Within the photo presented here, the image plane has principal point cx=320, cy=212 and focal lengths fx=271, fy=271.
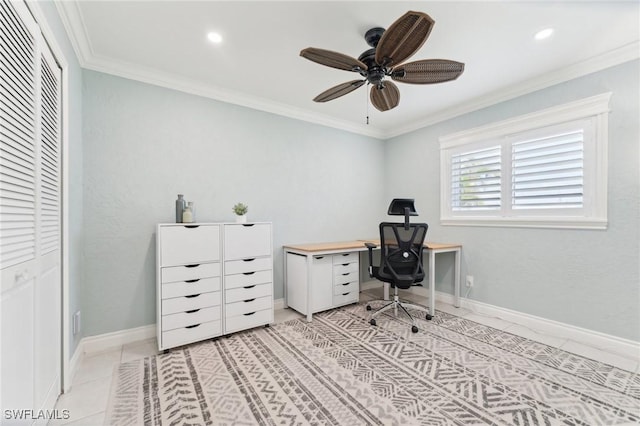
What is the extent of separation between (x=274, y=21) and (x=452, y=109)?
2.61m

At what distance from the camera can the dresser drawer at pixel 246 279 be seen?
2666mm

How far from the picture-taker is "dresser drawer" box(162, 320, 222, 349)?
2.34 meters

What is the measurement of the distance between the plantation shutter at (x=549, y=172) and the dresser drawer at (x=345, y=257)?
6.25 ft

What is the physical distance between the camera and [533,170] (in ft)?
9.41

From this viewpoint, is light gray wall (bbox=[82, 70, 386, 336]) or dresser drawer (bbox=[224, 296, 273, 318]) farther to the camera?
dresser drawer (bbox=[224, 296, 273, 318])

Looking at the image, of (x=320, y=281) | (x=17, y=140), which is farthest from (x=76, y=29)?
(x=320, y=281)

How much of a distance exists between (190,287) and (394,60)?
248 centimetres

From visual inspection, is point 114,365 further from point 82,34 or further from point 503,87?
point 503,87

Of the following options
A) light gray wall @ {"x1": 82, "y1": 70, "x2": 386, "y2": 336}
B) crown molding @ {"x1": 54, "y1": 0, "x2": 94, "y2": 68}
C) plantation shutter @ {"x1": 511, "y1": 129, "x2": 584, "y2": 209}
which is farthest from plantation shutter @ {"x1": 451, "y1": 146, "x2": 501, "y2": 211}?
crown molding @ {"x1": 54, "y1": 0, "x2": 94, "y2": 68}

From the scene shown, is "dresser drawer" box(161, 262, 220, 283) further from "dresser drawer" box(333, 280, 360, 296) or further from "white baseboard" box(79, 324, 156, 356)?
"dresser drawer" box(333, 280, 360, 296)

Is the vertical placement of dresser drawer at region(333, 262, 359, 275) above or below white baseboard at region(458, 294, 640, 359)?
above

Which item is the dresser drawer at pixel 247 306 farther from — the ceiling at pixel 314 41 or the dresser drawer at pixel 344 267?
the ceiling at pixel 314 41

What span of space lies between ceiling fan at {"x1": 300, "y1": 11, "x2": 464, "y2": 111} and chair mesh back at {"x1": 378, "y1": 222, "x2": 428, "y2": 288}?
4.43ft

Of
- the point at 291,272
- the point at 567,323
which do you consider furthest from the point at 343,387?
the point at 567,323
